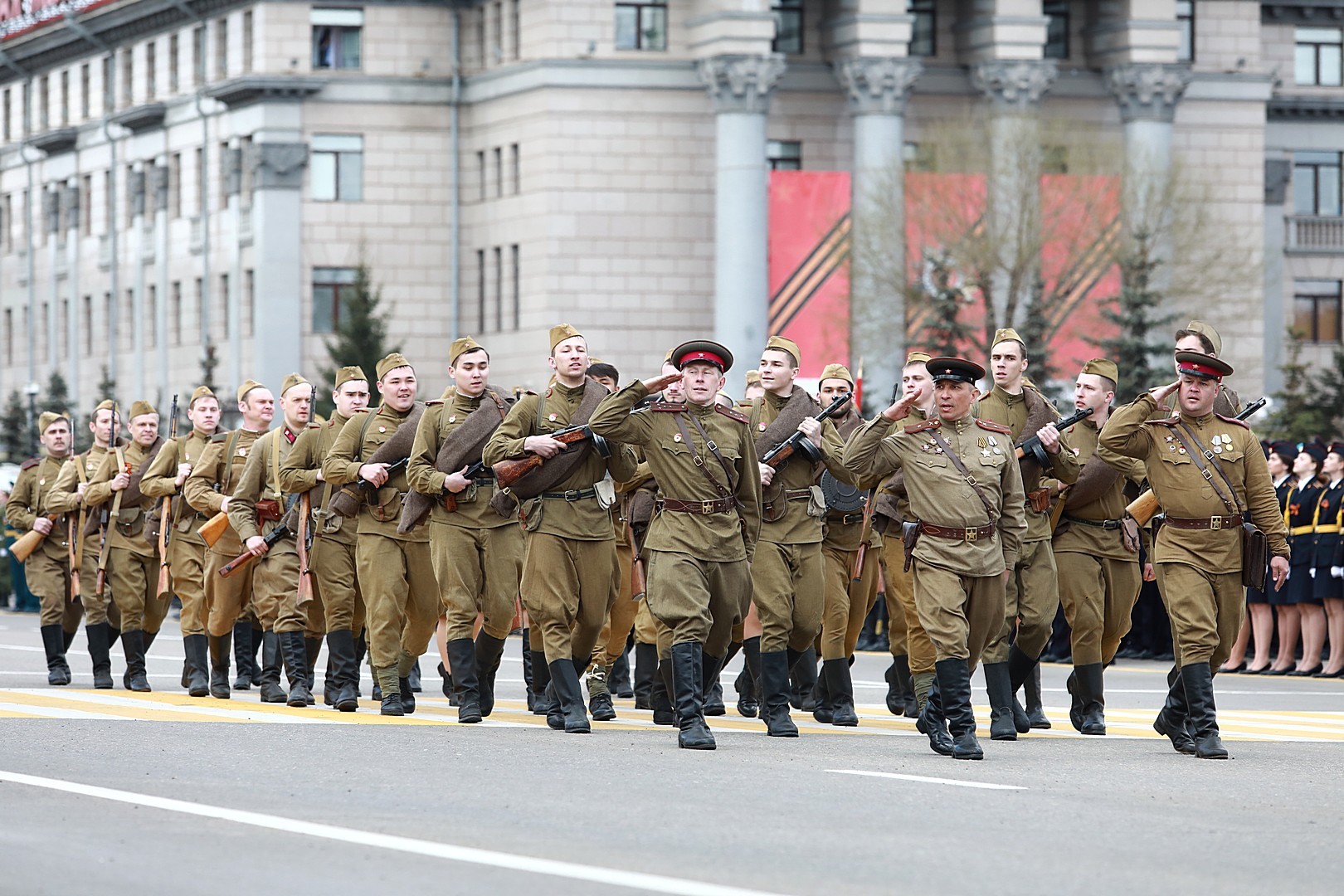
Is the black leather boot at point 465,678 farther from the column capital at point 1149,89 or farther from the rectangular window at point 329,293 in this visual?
the rectangular window at point 329,293

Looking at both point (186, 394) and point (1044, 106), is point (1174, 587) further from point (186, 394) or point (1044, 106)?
point (186, 394)

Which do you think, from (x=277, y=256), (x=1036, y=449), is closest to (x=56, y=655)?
(x=1036, y=449)

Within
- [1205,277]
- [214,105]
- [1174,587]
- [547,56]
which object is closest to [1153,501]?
[1174,587]

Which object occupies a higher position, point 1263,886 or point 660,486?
point 660,486

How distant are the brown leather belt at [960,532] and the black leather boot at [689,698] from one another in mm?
1363

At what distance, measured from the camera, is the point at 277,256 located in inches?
2657

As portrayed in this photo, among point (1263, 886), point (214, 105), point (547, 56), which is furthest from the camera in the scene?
point (214, 105)

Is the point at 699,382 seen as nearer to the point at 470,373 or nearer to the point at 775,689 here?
the point at 775,689

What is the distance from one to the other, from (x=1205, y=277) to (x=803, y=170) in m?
10.1

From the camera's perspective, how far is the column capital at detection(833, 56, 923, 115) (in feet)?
208

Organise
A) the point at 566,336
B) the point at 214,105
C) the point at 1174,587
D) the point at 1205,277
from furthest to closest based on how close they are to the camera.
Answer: the point at 214,105 → the point at 1205,277 → the point at 566,336 → the point at 1174,587

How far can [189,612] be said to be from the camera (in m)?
19.4

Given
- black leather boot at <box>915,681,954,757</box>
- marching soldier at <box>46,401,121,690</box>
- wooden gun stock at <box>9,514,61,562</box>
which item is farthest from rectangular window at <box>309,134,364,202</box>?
black leather boot at <box>915,681,954,757</box>

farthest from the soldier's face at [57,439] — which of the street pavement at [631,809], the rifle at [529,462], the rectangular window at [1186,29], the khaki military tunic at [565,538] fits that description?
the rectangular window at [1186,29]
